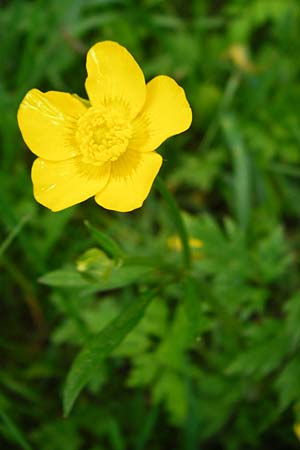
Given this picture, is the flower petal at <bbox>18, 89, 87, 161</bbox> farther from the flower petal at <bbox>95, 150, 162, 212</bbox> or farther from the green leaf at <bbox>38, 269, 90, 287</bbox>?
the green leaf at <bbox>38, 269, 90, 287</bbox>

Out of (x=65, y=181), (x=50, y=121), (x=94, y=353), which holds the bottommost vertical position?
(x=94, y=353)

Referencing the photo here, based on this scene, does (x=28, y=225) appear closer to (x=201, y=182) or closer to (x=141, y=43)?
(x=201, y=182)

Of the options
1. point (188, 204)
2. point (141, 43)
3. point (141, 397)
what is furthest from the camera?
point (141, 43)

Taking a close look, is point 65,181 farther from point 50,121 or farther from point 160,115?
point 160,115

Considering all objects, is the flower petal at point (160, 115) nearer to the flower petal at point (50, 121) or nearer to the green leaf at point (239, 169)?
the flower petal at point (50, 121)

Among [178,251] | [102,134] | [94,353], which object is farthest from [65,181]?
[178,251]

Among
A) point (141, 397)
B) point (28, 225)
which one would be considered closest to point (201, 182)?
point (28, 225)
